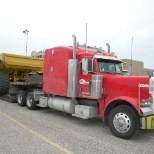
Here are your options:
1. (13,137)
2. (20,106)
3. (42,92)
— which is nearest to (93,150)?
(13,137)

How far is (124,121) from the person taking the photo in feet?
21.3

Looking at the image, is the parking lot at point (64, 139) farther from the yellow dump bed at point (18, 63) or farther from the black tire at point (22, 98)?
the yellow dump bed at point (18, 63)

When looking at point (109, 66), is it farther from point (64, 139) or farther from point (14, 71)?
point (14, 71)

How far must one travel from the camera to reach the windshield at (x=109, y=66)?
8.03 m

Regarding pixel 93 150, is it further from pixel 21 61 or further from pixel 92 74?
pixel 21 61

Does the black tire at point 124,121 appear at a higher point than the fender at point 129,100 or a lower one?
lower

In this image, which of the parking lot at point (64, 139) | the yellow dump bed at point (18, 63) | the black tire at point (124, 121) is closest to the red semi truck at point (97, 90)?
the black tire at point (124, 121)

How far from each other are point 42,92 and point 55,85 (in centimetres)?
176

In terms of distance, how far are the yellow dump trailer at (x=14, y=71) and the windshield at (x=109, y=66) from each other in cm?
570

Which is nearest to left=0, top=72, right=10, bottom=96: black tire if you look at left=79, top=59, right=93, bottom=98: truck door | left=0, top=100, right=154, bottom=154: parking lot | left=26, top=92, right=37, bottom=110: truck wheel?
left=26, top=92, right=37, bottom=110: truck wheel

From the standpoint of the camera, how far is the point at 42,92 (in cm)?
1114

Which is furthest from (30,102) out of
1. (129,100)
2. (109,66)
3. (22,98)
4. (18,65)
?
(129,100)

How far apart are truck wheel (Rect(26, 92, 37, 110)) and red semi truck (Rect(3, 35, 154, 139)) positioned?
20.1 inches

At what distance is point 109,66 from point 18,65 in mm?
7410
